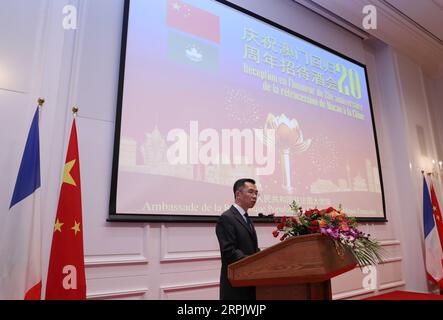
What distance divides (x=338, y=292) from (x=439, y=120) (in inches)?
165

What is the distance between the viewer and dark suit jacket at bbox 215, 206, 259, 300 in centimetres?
183

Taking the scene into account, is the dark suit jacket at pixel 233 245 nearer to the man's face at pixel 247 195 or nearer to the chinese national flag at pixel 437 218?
the man's face at pixel 247 195

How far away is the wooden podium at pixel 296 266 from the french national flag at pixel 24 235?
1194 mm

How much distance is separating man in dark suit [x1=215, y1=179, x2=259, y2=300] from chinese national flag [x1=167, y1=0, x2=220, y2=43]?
1.82 metres

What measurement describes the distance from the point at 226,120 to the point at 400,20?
11.0 feet

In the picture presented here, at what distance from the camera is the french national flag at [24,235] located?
6.24ft

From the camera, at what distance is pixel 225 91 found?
3348 millimetres

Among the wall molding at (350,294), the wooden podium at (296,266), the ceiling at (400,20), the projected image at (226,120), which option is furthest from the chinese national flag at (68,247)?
the ceiling at (400,20)

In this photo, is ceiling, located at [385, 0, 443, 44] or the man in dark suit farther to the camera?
ceiling, located at [385, 0, 443, 44]

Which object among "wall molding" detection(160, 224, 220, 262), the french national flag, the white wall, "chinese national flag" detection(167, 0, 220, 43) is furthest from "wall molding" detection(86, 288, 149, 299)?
"chinese national flag" detection(167, 0, 220, 43)

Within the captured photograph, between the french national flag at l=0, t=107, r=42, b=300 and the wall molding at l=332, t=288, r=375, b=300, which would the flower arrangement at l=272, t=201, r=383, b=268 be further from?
the wall molding at l=332, t=288, r=375, b=300

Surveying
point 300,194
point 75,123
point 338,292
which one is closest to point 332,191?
point 300,194

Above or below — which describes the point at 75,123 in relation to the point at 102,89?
below
